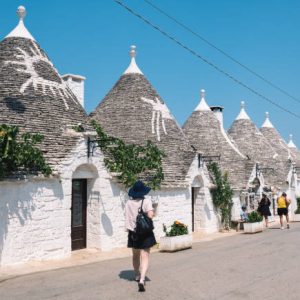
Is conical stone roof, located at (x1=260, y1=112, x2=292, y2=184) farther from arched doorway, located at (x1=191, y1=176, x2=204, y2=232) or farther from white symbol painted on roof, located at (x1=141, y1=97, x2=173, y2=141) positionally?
white symbol painted on roof, located at (x1=141, y1=97, x2=173, y2=141)

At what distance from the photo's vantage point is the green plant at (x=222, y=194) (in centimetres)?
1733

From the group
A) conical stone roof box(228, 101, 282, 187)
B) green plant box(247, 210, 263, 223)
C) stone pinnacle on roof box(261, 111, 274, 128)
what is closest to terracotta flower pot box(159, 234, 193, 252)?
green plant box(247, 210, 263, 223)

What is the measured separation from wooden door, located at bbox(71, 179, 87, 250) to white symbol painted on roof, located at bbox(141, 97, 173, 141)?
207 inches

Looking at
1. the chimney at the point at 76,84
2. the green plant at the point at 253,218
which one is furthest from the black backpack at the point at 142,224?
the green plant at the point at 253,218

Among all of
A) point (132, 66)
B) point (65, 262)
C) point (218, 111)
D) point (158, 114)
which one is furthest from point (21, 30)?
point (218, 111)

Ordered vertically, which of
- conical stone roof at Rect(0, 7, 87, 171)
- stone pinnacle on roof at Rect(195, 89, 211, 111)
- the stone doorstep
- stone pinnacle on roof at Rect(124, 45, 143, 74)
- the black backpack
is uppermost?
stone pinnacle on roof at Rect(124, 45, 143, 74)

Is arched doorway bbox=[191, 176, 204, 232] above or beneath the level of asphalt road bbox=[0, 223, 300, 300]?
above

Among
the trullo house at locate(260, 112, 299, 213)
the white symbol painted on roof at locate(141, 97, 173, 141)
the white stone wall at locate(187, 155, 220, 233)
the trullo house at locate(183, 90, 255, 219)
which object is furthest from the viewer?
the trullo house at locate(260, 112, 299, 213)

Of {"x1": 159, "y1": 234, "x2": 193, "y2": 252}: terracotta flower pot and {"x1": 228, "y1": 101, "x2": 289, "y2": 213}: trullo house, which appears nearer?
{"x1": 159, "y1": 234, "x2": 193, "y2": 252}: terracotta flower pot

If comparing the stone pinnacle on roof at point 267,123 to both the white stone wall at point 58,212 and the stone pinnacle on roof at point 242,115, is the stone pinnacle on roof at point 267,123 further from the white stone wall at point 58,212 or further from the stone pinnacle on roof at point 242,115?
the white stone wall at point 58,212

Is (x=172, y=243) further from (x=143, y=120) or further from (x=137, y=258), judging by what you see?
(x=143, y=120)

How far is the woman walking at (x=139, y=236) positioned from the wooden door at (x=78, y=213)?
4.75 meters

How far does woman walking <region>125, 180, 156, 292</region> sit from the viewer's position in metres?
6.37

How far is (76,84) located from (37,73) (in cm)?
321
